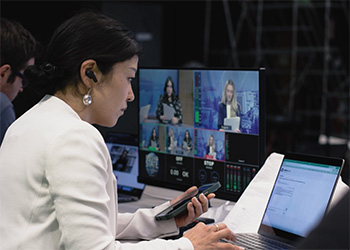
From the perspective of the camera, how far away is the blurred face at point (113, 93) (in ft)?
4.71

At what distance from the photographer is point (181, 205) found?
1688 millimetres

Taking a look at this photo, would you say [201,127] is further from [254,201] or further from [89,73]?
[89,73]

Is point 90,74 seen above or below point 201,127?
above

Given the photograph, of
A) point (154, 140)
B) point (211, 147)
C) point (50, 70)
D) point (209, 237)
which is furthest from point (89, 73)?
point (154, 140)

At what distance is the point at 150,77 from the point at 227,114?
438 millimetres

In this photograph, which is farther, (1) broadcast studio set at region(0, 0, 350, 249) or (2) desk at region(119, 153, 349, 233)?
(2) desk at region(119, 153, 349, 233)

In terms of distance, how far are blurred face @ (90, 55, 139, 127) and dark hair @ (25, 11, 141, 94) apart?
0.07ft

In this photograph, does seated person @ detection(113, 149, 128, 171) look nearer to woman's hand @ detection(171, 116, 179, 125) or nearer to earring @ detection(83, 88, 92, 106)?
woman's hand @ detection(171, 116, 179, 125)

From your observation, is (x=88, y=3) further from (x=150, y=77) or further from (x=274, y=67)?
(x=274, y=67)

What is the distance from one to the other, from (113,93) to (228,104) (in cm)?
64

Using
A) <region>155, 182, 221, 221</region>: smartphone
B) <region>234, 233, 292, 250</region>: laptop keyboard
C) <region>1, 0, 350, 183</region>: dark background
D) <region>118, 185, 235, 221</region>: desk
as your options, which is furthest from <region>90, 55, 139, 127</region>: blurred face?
<region>1, 0, 350, 183</region>: dark background

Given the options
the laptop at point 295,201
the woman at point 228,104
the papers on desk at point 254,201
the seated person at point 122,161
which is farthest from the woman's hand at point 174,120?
the laptop at point 295,201

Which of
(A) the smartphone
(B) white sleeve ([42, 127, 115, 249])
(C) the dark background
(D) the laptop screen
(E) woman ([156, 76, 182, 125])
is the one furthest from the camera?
(C) the dark background

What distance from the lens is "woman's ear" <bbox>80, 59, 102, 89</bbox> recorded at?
4.59ft
